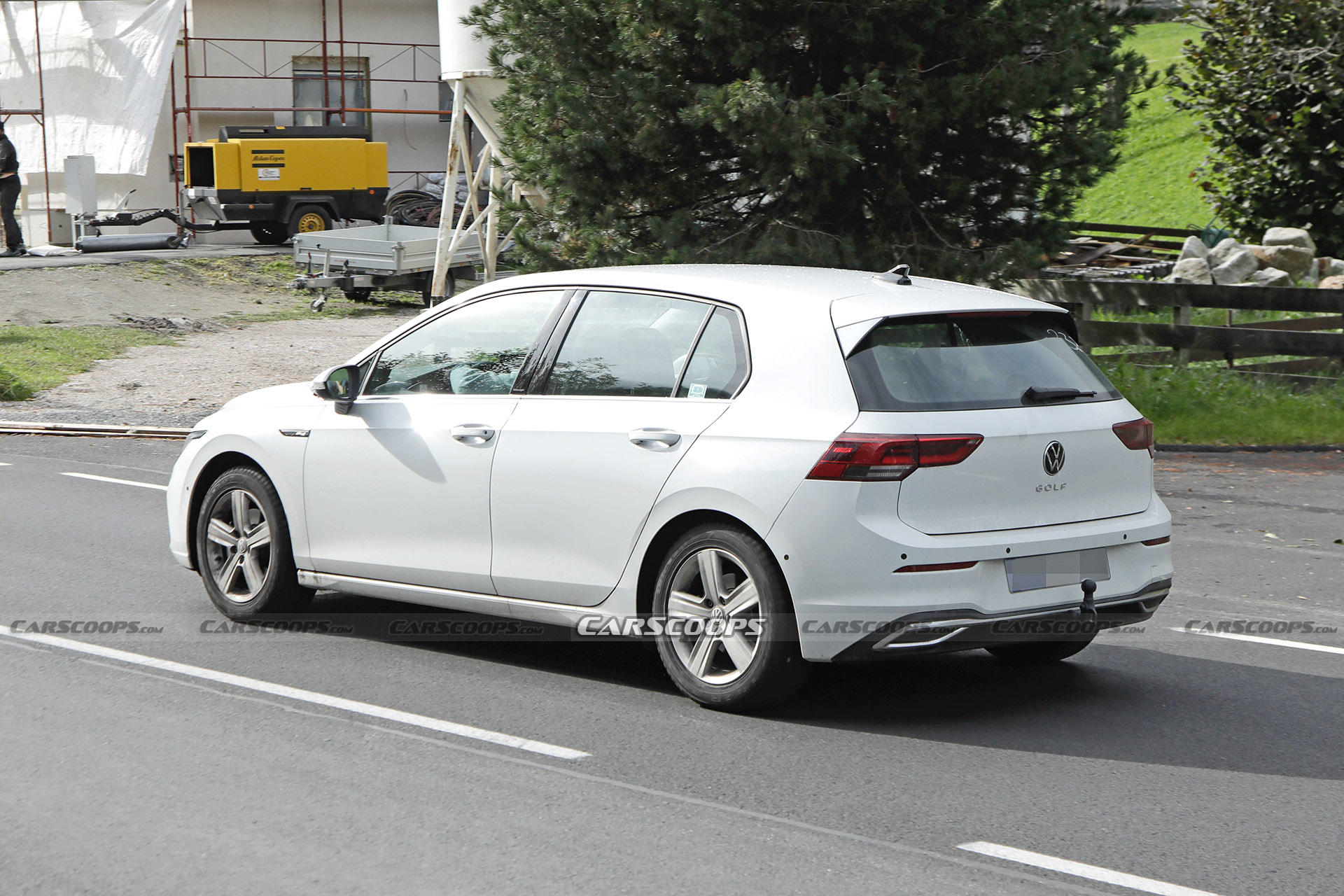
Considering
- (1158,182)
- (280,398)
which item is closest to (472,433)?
(280,398)

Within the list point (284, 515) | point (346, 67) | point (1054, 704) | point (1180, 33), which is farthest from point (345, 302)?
point (1180, 33)

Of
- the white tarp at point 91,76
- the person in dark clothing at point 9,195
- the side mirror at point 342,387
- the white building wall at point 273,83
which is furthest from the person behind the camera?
the white building wall at point 273,83

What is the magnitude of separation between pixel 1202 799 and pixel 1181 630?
257 centimetres

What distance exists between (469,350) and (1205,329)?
1075 centimetres

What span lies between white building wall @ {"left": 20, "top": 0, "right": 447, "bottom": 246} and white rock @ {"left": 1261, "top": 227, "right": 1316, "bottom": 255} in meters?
24.2

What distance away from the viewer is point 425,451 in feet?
21.4

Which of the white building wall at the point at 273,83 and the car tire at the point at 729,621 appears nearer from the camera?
the car tire at the point at 729,621

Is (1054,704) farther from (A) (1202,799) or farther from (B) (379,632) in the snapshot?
(B) (379,632)

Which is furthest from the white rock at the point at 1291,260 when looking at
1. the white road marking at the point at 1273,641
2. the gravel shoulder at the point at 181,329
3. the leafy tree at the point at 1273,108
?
the white road marking at the point at 1273,641

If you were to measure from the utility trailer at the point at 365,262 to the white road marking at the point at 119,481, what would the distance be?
14994mm

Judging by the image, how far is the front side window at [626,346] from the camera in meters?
6.00

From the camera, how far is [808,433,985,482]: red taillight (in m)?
5.33

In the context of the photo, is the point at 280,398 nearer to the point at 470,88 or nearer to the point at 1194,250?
the point at 470,88

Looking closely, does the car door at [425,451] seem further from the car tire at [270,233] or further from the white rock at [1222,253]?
the car tire at [270,233]
